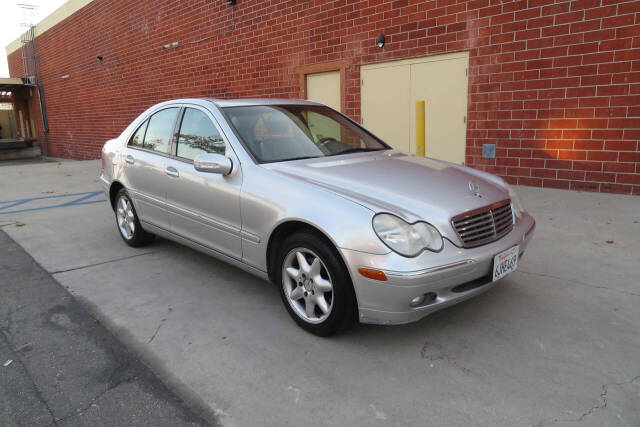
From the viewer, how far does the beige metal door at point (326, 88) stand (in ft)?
32.3

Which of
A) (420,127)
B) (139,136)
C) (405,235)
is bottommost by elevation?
(405,235)

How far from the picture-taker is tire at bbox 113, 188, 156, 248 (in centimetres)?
484

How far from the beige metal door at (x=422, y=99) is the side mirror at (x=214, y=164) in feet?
18.2

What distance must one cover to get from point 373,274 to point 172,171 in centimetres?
222

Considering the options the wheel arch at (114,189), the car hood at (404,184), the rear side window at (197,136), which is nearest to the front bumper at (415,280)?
the car hood at (404,184)

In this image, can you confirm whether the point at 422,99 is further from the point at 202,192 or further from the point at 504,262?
the point at 504,262

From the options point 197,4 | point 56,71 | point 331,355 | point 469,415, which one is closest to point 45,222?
point 331,355

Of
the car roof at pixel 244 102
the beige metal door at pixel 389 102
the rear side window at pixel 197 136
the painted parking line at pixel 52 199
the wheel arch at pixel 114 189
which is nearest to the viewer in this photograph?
the rear side window at pixel 197 136

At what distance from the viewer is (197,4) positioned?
41.8 ft

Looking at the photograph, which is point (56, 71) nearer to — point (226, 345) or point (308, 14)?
point (308, 14)

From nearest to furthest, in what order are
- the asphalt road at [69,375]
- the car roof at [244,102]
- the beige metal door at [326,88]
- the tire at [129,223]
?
1. the asphalt road at [69,375]
2. the car roof at [244,102]
3. the tire at [129,223]
4. the beige metal door at [326,88]

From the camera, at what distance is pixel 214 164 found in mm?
3322

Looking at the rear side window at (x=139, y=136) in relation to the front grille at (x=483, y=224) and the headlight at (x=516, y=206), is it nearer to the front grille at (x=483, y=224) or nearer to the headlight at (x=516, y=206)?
the front grille at (x=483, y=224)

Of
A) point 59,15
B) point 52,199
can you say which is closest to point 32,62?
point 59,15
